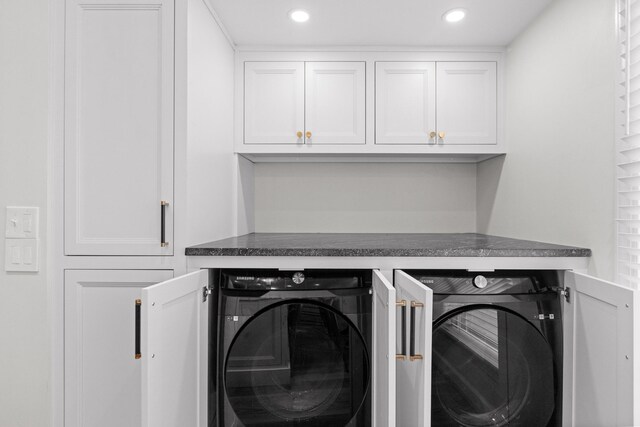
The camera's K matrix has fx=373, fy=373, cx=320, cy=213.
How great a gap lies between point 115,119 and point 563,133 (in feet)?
6.25

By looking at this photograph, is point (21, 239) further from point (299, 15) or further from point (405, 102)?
point (405, 102)

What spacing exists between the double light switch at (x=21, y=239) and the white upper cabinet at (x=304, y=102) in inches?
42.7

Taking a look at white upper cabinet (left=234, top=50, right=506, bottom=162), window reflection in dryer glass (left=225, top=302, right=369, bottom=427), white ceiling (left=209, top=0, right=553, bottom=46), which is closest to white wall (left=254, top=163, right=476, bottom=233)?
white upper cabinet (left=234, top=50, right=506, bottom=162)

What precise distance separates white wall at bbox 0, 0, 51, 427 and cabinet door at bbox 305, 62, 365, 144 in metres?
1.24

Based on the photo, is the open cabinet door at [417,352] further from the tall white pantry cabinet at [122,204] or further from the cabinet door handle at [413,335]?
the tall white pantry cabinet at [122,204]

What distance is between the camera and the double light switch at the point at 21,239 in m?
1.48

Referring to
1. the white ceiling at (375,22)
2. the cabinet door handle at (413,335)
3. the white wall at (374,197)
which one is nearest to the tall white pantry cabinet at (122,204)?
the cabinet door handle at (413,335)

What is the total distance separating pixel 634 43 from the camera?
1.26m

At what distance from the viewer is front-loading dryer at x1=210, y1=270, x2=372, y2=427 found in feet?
5.07

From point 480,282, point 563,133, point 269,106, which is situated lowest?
point 480,282

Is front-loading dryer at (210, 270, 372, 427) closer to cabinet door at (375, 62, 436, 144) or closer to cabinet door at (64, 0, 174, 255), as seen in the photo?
cabinet door at (64, 0, 174, 255)

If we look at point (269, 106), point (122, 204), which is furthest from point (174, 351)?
point (269, 106)

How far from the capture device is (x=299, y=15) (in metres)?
1.83

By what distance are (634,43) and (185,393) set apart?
2.02m
